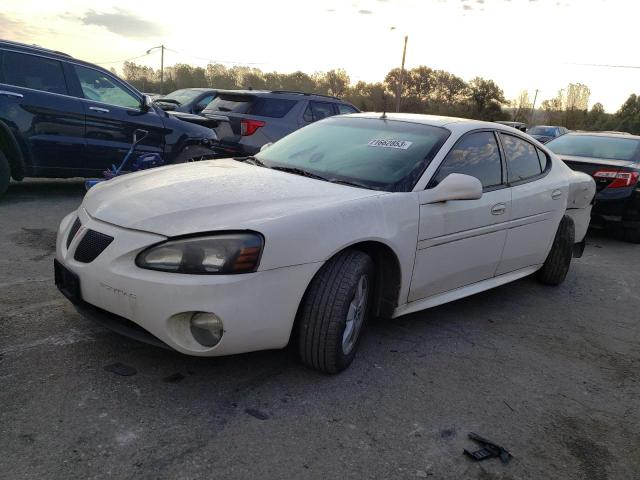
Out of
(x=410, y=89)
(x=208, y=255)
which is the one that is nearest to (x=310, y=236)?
(x=208, y=255)

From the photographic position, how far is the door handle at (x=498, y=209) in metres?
4.01

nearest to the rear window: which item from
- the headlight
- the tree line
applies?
the headlight

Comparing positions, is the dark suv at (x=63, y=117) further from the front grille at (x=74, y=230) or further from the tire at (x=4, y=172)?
the front grille at (x=74, y=230)

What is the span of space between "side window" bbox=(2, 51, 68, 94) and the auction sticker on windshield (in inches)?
178

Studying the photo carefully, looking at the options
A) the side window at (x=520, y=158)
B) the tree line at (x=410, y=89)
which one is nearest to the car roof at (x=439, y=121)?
the side window at (x=520, y=158)

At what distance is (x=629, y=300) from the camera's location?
526 centimetres

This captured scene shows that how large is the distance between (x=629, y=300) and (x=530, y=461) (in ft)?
10.9

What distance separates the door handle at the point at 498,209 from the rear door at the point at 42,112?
16.7 feet

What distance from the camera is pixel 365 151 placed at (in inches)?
152

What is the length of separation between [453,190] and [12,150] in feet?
17.2

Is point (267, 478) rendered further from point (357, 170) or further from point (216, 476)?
point (357, 170)

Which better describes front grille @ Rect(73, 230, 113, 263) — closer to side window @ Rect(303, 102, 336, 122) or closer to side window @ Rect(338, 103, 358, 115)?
side window @ Rect(303, 102, 336, 122)

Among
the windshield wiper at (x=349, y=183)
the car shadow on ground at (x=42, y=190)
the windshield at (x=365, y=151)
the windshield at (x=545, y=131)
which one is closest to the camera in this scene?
the windshield wiper at (x=349, y=183)

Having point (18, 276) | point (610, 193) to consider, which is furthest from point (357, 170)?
point (610, 193)
